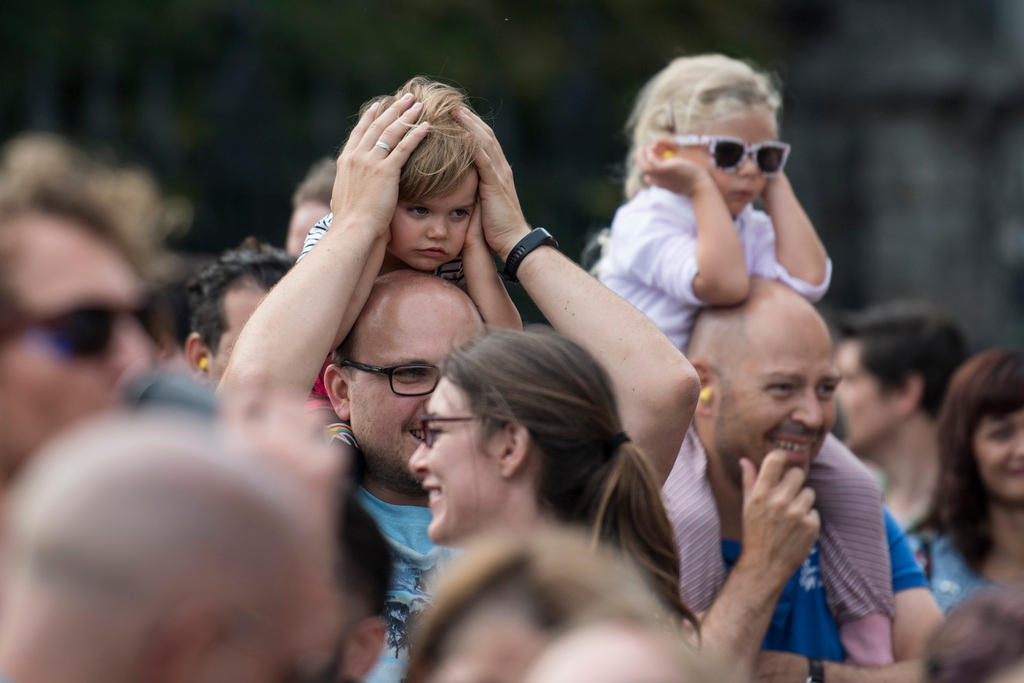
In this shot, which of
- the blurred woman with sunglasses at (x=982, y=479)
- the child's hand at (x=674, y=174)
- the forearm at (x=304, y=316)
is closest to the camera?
the forearm at (x=304, y=316)

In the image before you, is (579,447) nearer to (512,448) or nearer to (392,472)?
(512,448)

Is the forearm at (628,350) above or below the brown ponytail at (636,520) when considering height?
above

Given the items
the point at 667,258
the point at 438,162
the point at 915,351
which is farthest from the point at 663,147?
the point at 915,351

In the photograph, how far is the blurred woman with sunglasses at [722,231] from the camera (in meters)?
3.87

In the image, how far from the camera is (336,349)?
11.0 ft

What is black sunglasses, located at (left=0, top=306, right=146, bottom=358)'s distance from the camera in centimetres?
185

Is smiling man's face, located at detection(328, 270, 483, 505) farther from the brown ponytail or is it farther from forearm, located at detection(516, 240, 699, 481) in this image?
the brown ponytail

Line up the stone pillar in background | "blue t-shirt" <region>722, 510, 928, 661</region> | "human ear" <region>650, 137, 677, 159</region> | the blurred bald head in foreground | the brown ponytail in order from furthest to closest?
the stone pillar in background
"human ear" <region>650, 137, 677, 159</region>
"blue t-shirt" <region>722, 510, 928, 661</region>
the brown ponytail
the blurred bald head in foreground

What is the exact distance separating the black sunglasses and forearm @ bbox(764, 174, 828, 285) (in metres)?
2.68

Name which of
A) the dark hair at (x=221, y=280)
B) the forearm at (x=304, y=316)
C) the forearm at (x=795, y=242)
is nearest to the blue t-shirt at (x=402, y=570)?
the forearm at (x=304, y=316)

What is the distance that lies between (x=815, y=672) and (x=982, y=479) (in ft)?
5.04

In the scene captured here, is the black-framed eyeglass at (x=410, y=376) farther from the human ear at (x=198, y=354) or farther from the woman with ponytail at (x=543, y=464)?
the human ear at (x=198, y=354)

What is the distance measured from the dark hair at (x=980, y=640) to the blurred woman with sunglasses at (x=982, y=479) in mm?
2702

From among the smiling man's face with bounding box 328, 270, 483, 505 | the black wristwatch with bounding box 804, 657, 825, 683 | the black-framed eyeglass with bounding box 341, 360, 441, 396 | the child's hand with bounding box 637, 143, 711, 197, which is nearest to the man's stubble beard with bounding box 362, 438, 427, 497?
the smiling man's face with bounding box 328, 270, 483, 505
